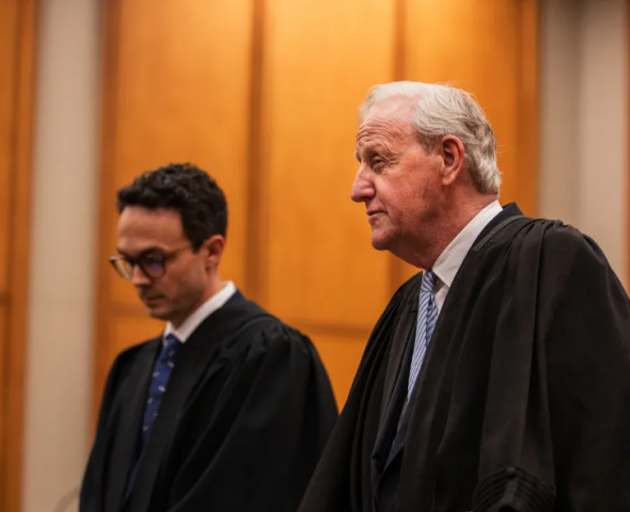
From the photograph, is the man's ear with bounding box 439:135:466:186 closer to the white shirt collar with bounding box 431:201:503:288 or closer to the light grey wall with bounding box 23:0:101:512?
the white shirt collar with bounding box 431:201:503:288

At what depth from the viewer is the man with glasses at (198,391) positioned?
3.21 m

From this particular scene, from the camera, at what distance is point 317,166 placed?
5051 mm

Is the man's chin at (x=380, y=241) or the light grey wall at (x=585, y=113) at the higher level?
the light grey wall at (x=585, y=113)

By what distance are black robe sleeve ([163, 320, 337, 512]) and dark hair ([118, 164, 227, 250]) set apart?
0.46 meters

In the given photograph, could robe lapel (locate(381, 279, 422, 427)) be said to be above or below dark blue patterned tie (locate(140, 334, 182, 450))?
above

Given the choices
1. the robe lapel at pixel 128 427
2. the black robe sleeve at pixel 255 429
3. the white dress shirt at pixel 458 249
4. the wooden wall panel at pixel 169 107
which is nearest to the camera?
the white dress shirt at pixel 458 249

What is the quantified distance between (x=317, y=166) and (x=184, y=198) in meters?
1.52

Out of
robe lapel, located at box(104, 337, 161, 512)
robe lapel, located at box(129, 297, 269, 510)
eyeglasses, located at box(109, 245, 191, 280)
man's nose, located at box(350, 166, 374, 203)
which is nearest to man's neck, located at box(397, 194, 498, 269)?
man's nose, located at box(350, 166, 374, 203)

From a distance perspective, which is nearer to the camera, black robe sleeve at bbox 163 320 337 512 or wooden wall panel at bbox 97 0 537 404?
black robe sleeve at bbox 163 320 337 512

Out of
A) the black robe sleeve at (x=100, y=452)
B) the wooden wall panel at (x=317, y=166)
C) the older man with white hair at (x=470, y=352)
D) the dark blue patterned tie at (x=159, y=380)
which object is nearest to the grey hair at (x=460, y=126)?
the older man with white hair at (x=470, y=352)

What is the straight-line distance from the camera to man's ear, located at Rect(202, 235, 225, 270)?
364 centimetres

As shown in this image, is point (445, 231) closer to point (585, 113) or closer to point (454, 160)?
point (454, 160)

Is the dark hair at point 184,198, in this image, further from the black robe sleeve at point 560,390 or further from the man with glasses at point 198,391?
the black robe sleeve at point 560,390

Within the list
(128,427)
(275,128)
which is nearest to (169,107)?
(275,128)
